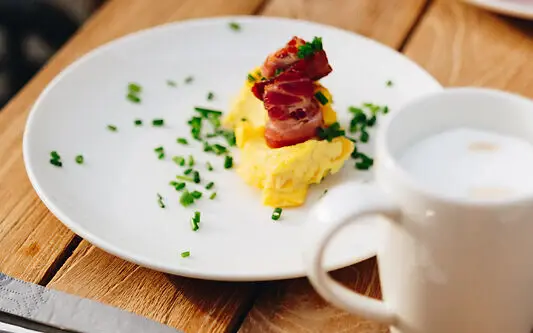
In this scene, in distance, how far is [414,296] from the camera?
77cm

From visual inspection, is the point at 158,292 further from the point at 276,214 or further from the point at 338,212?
the point at 338,212

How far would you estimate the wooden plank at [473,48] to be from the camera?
4.28 feet

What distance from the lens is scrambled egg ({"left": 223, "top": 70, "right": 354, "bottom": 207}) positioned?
106cm

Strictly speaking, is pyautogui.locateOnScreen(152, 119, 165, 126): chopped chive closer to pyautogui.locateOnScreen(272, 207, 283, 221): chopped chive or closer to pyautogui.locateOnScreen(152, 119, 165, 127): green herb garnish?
pyautogui.locateOnScreen(152, 119, 165, 127): green herb garnish

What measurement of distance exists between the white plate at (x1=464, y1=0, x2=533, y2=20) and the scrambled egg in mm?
411

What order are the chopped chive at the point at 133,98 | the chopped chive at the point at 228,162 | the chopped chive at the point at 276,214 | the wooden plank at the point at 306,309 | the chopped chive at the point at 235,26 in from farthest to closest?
the chopped chive at the point at 235,26 < the chopped chive at the point at 133,98 < the chopped chive at the point at 228,162 < the chopped chive at the point at 276,214 < the wooden plank at the point at 306,309

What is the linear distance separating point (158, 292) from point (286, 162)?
24 cm

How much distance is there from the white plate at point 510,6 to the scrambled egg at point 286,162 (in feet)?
1.35

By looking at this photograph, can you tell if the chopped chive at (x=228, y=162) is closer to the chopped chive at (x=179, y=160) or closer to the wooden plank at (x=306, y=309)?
the chopped chive at (x=179, y=160)

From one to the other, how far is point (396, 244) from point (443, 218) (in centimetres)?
7

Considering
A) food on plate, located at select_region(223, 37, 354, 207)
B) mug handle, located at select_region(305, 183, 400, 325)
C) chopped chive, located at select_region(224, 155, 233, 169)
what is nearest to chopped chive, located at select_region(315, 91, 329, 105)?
food on plate, located at select_region(223, 37, 354, 207)

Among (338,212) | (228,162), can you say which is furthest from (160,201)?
(338,212)

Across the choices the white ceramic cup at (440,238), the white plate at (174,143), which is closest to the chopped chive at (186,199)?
the white plate at (174,143)

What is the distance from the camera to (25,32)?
6.24 feet
